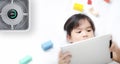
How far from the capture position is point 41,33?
0.98m

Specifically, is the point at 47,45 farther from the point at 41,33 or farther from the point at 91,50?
the point at 91,50

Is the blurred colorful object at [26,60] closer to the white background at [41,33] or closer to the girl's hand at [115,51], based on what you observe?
the white background at [41,33]

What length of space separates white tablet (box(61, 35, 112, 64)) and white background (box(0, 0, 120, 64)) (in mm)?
106

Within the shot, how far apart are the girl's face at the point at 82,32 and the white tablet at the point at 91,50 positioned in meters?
0.07

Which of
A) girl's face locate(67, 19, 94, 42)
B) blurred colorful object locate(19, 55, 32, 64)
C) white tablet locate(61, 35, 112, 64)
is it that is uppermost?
girl's face locate(67, 19, 94, 42)

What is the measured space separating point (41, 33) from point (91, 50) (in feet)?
0.63

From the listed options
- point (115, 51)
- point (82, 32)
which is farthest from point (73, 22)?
point (115, 51)

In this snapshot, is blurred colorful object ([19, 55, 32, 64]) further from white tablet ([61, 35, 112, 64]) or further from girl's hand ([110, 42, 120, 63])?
girl's hand ([110, 42, 120, 63])

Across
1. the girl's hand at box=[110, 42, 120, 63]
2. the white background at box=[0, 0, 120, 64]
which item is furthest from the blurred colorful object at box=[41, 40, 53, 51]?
the girl's hand at box=[110, 42, 120, 63]

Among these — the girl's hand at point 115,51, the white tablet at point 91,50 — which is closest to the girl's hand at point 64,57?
the white tablet at point 91,50

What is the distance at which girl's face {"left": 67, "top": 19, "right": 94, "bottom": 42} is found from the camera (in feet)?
3.19

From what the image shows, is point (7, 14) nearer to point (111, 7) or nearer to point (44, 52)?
point (44, 52)

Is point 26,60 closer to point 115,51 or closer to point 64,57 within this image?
point 64,57

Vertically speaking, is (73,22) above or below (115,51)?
above
